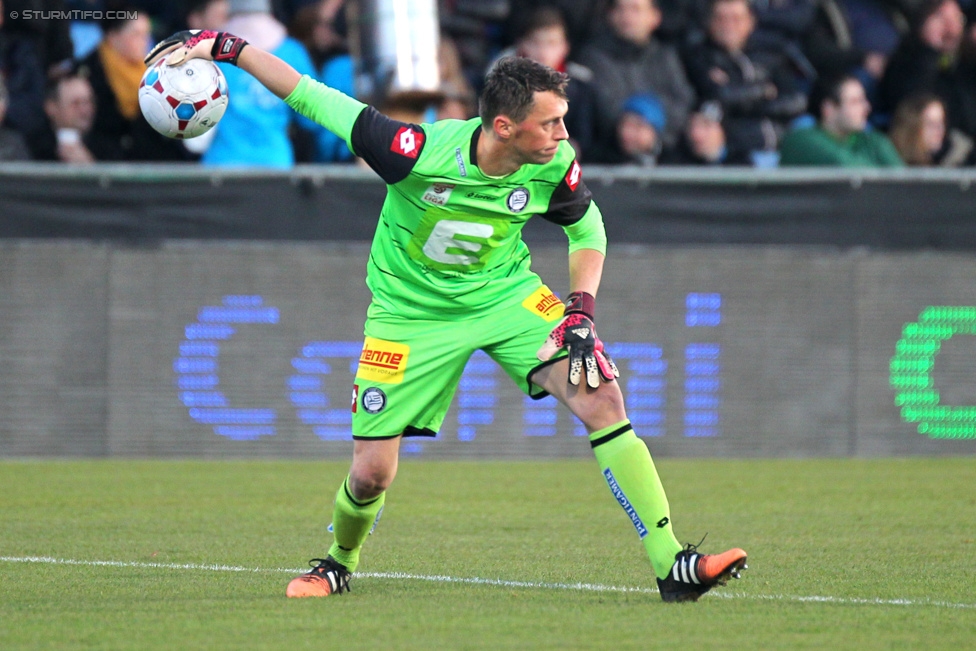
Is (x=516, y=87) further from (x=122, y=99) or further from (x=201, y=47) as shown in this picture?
(x=122, y=99)

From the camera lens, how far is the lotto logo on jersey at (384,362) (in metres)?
6.09

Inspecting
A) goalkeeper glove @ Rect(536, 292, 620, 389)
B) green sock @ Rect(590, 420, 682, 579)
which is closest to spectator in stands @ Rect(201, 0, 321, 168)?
goalkeeper glove @ Rect(536, 292, 620, 389)

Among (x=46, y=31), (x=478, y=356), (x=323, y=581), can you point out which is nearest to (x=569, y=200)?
(x=323, y=581)

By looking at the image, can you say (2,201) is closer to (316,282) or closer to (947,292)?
(316,282)

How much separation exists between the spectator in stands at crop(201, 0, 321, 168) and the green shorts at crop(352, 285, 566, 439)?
634 centimetres

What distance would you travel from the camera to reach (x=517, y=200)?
6078 mm

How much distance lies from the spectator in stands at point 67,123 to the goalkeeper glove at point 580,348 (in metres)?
7.49

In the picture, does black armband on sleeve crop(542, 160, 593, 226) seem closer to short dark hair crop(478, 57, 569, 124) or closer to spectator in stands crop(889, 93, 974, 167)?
short dark hair crop(478, 57, 569, 124)

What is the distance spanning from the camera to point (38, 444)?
11.5m

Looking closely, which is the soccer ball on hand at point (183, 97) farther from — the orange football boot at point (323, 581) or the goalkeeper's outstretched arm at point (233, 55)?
the orange football boot at point (323, 581)

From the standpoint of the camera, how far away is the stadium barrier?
37.8ft

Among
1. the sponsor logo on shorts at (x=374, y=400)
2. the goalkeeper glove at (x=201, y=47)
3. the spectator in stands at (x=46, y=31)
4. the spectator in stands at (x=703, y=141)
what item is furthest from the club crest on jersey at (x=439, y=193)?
the spectator in stands at (x=703, y=141)

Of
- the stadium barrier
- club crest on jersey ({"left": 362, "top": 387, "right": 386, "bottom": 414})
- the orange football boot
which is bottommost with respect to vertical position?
the stadium barrier

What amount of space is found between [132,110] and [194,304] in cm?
213
